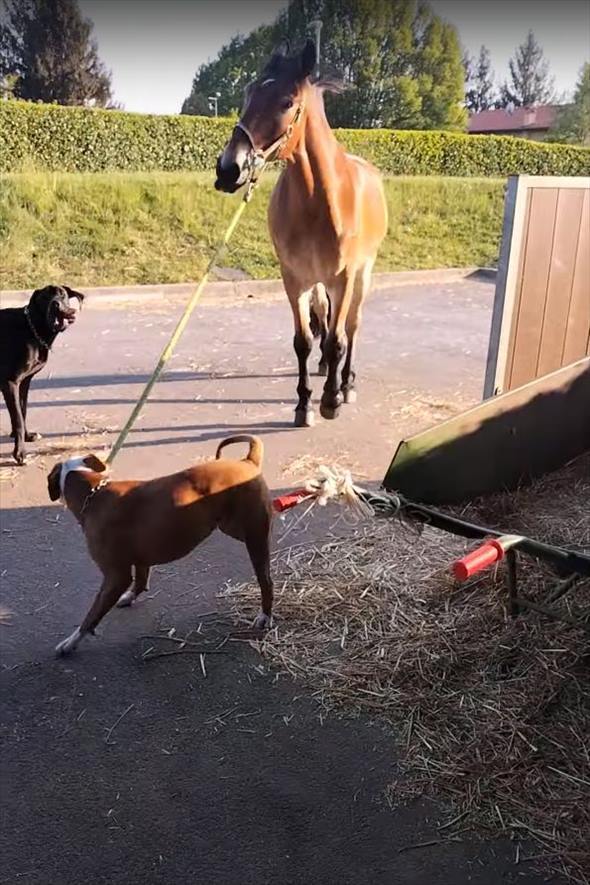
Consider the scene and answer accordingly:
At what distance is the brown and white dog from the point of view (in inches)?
118

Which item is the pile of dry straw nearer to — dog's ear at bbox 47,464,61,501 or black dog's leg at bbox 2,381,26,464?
dog's ear at bbox 47,464,61,501

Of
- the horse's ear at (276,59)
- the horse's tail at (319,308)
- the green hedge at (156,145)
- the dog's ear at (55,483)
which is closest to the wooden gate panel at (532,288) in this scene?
the horse's ear at (276,59)

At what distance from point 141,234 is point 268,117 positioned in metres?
Answer: 9.96

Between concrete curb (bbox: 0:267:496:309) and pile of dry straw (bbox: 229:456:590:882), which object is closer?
pile of dry straw (bbox: 229:456:590:882)

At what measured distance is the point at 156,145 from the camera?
1862cm

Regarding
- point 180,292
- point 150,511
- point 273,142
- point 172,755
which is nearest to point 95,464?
point 150,511

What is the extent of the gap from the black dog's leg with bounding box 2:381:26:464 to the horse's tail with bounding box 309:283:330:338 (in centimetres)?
298

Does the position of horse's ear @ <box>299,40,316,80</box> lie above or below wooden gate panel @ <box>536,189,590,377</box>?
above

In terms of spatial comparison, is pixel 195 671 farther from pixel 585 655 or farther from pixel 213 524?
pixel 585 655

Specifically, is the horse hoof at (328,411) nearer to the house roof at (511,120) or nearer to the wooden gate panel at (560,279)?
the wooden gate panel at (560,279)

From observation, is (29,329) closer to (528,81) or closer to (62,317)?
(62,317)

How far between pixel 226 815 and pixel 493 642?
1284mm

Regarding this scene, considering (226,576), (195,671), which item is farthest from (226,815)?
(226,576)

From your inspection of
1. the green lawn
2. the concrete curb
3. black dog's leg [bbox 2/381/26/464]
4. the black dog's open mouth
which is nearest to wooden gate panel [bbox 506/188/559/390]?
the black dog's open mouth
